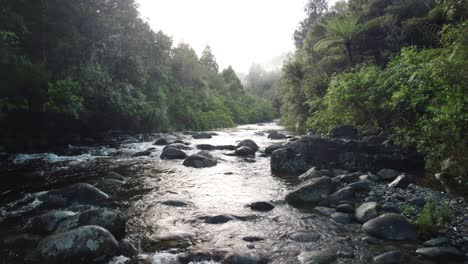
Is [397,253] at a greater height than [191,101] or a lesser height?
lesser

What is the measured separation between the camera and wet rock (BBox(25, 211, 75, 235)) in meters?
4.95

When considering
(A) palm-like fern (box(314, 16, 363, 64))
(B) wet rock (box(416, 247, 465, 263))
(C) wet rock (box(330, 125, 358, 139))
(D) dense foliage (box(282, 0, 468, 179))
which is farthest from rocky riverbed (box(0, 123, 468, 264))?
(A) palm-like fern (box(314, 16, 363, 64))

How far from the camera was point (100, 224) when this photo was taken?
15.9 ft

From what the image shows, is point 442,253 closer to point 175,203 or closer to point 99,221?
point 175,203

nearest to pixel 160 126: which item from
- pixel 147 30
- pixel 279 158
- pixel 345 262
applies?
pixel 147 30

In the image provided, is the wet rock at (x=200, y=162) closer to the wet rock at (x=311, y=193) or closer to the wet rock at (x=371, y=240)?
the wet rock at (x=311, y=193)

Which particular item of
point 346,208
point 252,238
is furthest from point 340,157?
point 252,238

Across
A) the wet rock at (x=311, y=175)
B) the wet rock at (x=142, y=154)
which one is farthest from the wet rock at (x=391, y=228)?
the wet rock at (x=142, y=154)

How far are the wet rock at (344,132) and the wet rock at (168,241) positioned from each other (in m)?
9.58

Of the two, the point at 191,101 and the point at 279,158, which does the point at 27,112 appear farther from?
the point at 191,101

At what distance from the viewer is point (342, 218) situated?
5605 millimetres

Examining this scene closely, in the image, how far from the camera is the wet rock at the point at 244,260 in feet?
13.6

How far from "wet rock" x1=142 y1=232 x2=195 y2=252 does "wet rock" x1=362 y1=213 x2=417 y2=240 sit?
3011 millimetres

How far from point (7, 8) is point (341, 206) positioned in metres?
14.7
